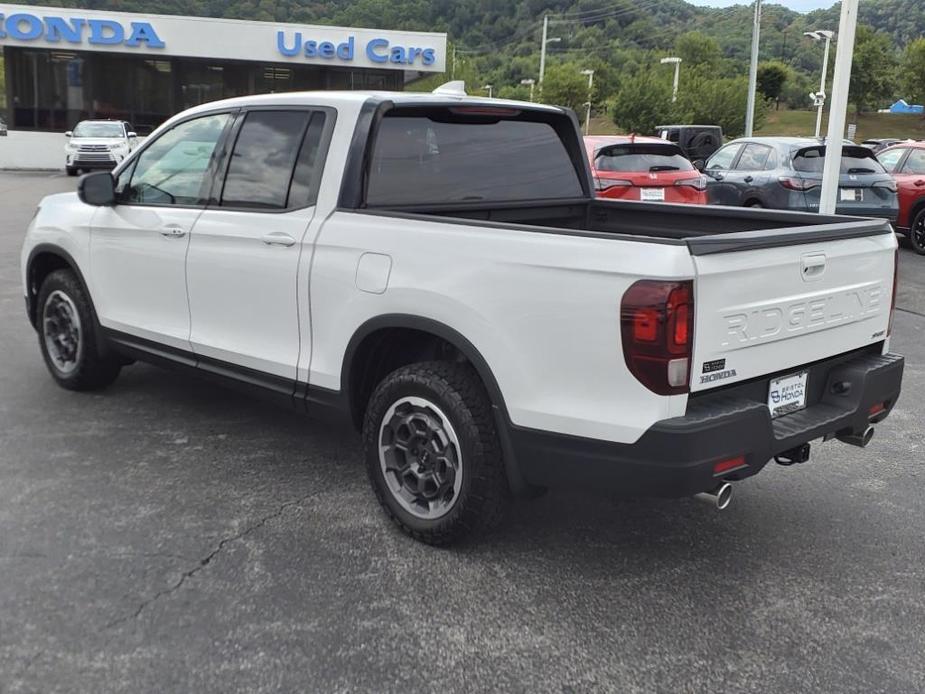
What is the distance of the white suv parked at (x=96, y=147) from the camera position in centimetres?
2770

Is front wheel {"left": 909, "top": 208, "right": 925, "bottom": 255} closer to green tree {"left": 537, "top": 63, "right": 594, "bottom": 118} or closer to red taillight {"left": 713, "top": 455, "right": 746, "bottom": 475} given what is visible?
red taillight {"left": 713, "top": 455, "right": 746, "bottom": 475}

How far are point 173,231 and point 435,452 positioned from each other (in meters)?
1.98

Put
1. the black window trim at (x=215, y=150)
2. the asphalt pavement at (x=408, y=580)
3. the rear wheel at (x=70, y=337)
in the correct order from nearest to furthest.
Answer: the asphalt pavement at (x=408, y=580) → the black window trim at (x=215, y=150) → the rear wheel at (x=70, y=337)

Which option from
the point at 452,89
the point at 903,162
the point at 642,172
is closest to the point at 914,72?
the point at 903,162

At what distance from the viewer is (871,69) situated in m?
75.2

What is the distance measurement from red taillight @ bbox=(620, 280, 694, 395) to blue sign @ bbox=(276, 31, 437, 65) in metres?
34.2

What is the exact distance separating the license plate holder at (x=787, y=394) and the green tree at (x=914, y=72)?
7708 centimetres

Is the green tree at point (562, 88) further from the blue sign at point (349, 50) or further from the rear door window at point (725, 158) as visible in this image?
the rear door window at point (725, 158)

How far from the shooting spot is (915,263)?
12.8m

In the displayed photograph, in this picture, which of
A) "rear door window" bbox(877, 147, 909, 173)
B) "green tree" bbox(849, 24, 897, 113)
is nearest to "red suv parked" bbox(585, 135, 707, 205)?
"rear door window" bbox(877, 147, 909, 173)

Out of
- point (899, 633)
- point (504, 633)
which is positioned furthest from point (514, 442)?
point (899, 633)

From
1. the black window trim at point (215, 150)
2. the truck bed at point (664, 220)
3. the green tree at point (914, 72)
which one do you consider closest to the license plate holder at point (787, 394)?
the truck bed at point (664, 220)

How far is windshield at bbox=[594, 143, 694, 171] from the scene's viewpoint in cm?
1180

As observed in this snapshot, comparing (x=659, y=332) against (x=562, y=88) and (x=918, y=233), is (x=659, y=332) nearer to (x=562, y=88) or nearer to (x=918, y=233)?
(x=918, y=233)
